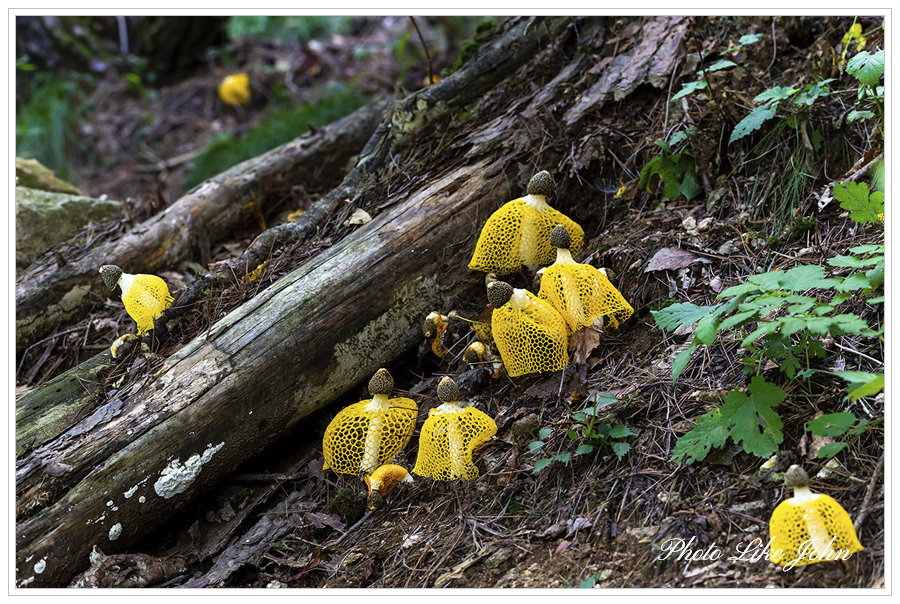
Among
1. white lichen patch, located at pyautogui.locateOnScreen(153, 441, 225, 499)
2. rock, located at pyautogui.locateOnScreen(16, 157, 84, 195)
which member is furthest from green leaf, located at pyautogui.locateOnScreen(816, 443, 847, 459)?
rock, located at pyautogui.locateOnScreen(16, 157, 84, 195)

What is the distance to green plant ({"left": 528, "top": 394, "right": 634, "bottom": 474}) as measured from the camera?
8.50 feet

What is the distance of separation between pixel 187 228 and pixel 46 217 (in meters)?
1.41

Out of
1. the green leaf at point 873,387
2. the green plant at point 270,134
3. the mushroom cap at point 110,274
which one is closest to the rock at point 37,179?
the green plant at point 270,134

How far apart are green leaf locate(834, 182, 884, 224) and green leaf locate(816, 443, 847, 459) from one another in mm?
1058

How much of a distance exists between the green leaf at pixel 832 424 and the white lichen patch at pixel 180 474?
9.05 ft

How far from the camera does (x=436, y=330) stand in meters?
3.46

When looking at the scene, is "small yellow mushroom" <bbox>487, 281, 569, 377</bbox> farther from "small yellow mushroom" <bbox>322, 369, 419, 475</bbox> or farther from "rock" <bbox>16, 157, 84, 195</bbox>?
"rock" <bbox>16, 157, 84, 195</bbox>

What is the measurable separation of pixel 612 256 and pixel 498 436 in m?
1.29

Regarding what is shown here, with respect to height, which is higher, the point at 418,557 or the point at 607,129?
the point at 607,129

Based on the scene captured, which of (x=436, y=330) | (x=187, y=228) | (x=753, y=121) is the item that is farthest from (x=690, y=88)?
(x=187, y=228)

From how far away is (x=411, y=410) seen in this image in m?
3.18

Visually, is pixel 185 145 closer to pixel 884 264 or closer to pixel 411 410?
pixel 411 410

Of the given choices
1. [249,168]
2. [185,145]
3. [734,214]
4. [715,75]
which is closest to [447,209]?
[734,214]

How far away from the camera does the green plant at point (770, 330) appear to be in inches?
85.8
